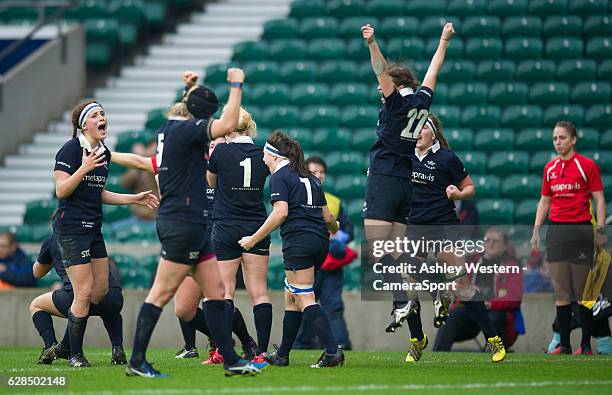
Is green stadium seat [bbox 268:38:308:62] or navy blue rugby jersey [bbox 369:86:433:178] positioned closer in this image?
navy blue rugby jersey [bbox 369:86:433:178]

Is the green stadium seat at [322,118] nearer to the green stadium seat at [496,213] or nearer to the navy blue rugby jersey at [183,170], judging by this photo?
the green stadium seat at [496,213]

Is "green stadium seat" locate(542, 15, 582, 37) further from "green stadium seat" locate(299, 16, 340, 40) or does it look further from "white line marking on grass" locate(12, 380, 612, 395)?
"white line marking on grass" locate(12, 380, 612, 395)

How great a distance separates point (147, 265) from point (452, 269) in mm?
5971

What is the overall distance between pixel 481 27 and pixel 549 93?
1823 millimetres

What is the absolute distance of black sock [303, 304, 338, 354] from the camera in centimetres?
934

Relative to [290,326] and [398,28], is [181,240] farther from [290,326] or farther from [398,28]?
[398,28]

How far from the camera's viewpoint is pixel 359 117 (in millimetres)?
17438

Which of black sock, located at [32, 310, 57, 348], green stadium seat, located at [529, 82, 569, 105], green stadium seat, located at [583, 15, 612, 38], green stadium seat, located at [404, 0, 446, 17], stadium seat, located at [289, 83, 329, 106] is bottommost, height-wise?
black sock, located at [32, 310, 57, 348]

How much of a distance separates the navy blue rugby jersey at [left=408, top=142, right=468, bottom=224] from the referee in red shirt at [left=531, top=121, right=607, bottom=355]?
69.7 inches

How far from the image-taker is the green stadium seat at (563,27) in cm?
1817

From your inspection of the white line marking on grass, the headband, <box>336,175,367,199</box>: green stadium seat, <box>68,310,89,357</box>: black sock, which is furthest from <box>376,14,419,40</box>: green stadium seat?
the white line marking on grass

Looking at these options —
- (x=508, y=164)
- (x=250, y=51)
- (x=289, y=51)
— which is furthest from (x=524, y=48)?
(x=250, y=51)

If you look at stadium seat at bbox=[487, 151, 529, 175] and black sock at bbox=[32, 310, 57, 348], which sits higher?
stadium seat at bbox=[487, 151, 529, 175]

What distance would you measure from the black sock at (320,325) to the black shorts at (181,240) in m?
1.58
